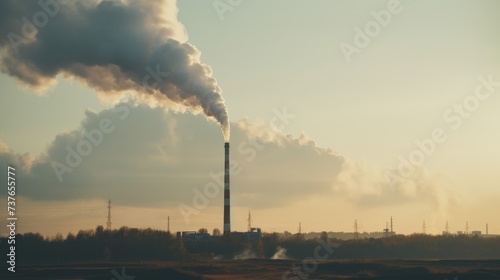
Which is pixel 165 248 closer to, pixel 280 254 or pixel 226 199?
pixel 226 199

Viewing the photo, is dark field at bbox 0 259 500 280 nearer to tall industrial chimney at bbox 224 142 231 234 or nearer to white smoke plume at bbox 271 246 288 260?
tall industrial chimney at bbox 224 142 231 234

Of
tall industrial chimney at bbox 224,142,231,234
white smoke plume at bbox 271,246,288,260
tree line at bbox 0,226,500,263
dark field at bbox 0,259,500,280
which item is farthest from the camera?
white smoke plume at bbox 271,246,288,260

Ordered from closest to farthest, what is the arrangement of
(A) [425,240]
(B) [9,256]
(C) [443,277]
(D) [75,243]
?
(C) [443,277] → (B) [9,256] → (D) [75,243] → (A) [425,240]

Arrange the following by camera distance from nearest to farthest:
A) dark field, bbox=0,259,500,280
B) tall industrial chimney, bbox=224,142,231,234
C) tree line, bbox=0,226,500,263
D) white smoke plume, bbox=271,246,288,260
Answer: dark field, bbox=0,259,500,280 → tall industrial chimney, bbox=224,142,231,234 → tree line, bbox=0,226,500,263 → white smoke plume, bbox=271,246,288,260

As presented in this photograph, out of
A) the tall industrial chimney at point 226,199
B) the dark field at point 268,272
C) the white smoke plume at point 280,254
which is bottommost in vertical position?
the dark field at point 268,272

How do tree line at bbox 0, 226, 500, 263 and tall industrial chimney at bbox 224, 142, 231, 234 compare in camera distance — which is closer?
tall industrial chimney at bbox 224, 142, 231, 234

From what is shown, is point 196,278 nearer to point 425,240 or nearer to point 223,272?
point 223,272

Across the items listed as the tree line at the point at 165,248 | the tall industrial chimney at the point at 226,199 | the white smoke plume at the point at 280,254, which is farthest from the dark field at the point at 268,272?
the white smoke plume at the point at 280,254

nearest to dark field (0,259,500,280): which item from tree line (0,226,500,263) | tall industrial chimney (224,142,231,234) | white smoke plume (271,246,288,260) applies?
tall industrial chimney (224,142,231,234)

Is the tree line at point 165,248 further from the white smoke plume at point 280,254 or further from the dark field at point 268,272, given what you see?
the dark field at point 268,272

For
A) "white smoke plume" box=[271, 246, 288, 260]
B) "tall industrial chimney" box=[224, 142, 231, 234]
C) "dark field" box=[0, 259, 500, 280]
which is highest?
"tall industrial chimney" box=[224, 142, 231, 234]

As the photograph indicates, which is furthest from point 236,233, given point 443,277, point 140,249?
point 443,277

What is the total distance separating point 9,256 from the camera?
98.8 meters

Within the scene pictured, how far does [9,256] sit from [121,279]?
3479cm
